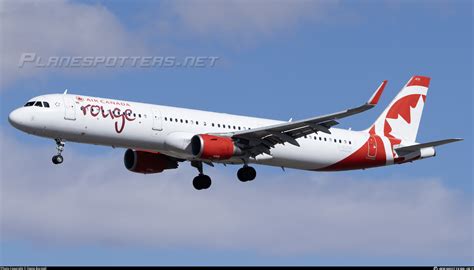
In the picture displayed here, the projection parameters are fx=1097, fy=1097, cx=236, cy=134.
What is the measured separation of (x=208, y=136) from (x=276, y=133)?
3.57m

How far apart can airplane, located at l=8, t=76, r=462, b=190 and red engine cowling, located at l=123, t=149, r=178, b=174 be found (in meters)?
0.06

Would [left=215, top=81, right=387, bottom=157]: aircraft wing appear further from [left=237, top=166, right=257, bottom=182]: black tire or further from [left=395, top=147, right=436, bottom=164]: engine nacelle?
[left=395, top=147, right=436, bottom=164]: engine nacelle

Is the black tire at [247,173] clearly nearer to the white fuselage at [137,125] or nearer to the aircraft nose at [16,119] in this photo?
the white fuselage at [137,125]

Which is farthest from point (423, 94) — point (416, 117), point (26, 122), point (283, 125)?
point (26, 122)

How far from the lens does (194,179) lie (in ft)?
203

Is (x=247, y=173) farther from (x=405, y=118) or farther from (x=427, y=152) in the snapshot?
(x=405, y=118)

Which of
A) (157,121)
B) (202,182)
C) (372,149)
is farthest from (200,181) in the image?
(372,149)

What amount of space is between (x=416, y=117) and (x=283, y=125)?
13981 millimetres

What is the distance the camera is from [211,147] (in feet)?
181

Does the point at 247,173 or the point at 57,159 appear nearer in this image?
the point at 57,159

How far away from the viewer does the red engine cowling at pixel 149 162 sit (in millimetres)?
60812

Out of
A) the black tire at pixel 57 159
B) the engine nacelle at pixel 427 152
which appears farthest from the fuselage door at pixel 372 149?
the black tire at pixel 57 159

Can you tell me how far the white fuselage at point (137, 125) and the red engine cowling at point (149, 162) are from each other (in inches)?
125

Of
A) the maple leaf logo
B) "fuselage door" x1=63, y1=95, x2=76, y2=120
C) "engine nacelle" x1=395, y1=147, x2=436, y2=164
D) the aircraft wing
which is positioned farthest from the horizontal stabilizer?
"fuselage door" x1=63, y1=95, x2=76, y2=120
